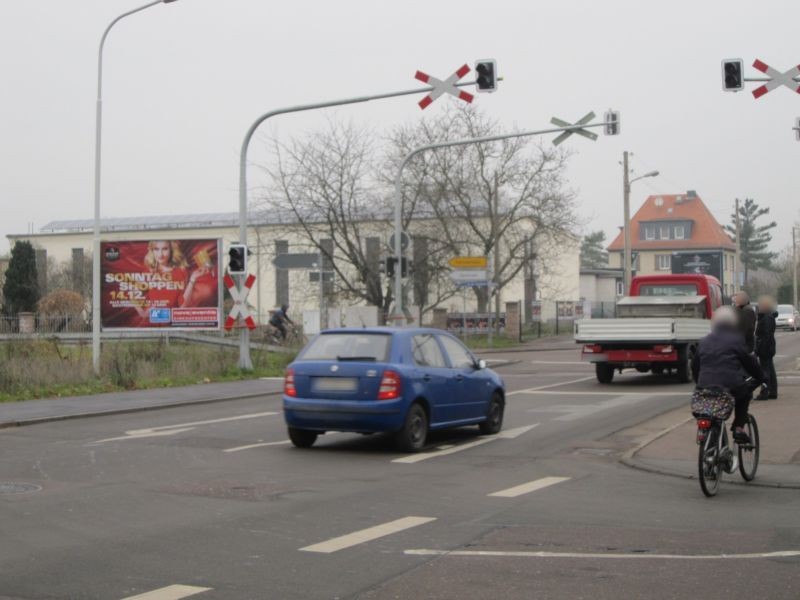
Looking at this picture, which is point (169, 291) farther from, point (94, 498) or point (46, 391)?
point (94, 498)

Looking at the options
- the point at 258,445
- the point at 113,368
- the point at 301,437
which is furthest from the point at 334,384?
the point at 113,368

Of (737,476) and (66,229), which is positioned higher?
(66,229)

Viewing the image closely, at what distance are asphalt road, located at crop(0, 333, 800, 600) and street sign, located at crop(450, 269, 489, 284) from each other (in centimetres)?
2913

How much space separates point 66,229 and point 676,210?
60.1 metres

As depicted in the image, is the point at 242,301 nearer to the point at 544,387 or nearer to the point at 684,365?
the point at 544,387

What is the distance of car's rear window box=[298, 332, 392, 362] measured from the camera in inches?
522

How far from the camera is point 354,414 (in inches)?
510

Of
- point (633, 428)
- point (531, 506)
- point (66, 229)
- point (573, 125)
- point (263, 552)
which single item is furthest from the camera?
point (66, 229)

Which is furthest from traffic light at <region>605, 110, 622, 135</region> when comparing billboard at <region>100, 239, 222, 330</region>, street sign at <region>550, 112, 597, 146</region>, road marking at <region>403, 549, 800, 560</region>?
road marking at <region>403, 549, 800, 560</region>

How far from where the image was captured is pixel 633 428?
1608 centimetres

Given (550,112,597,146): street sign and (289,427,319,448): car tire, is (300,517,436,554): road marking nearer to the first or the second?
(289,427,319,448): car tire

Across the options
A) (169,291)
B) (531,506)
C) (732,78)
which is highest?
(732,78)

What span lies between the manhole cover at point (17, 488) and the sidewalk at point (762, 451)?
637 cm

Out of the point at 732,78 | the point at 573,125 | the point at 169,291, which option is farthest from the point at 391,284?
the point at 732,78
